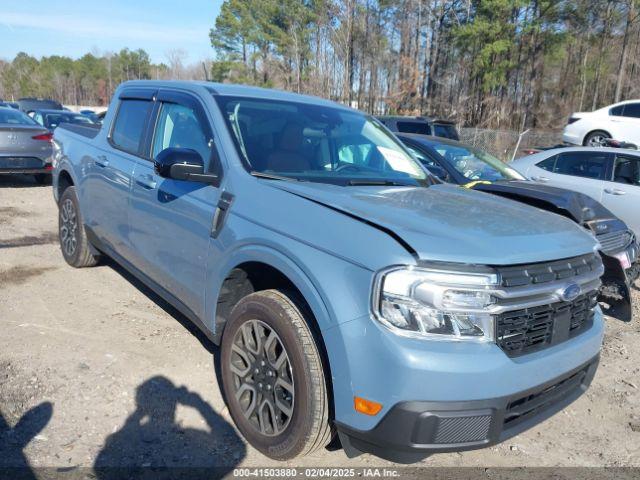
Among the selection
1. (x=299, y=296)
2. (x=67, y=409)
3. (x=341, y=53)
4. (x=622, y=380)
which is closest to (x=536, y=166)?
(x=622, y=380)

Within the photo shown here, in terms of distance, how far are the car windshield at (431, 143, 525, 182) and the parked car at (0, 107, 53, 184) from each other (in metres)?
7.18

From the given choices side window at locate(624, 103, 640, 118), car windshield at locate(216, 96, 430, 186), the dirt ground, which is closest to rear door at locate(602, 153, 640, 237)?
the dirt ground

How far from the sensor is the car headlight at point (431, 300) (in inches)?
84.5

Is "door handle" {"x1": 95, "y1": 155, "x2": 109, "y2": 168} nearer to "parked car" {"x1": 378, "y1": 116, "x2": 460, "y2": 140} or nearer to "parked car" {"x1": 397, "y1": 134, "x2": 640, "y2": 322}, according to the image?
"parked car" {"x1": 397, "y1": 134, "x2": 640, "y2": 322}

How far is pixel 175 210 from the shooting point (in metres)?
3.38

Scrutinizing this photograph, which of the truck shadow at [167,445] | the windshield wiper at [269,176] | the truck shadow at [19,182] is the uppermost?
→ the windshield wiper at [269,176]

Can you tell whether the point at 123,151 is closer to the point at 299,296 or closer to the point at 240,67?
the point at 299,296

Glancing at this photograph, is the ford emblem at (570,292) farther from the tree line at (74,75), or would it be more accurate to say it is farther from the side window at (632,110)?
the tree line at (74,75)

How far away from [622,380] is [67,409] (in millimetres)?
3931

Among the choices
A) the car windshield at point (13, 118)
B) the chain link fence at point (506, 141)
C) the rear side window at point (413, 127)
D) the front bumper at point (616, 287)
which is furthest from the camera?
the chain link fence at point (506, 141)

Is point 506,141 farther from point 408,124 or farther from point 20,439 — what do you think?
point 20,439

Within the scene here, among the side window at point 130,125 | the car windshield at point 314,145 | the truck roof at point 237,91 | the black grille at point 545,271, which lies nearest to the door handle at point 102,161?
the side window at point 130,125

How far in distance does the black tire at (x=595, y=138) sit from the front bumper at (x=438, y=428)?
47.1ft

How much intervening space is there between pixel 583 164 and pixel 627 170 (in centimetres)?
65
